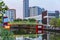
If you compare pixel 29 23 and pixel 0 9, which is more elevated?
pixel 0 9

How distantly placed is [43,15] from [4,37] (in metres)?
26.8

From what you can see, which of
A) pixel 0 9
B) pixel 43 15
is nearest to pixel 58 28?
pixel 43 15

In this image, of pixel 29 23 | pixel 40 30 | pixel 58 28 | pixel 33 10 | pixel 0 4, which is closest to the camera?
pixel 0 4

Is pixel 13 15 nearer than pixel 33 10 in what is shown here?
Yes

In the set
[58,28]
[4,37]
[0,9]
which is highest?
[0,9]

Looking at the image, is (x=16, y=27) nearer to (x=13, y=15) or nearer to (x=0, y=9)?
(x=13, y=15)

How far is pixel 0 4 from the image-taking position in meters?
3.75

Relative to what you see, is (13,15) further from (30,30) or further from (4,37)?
(4,37)

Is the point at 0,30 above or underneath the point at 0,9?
underneath

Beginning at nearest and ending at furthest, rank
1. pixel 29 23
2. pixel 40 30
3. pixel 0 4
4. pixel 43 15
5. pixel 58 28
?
pixel 0 4 → pixel 40 30 → pixel 29 23 → pixel 58 28 → pixel 43 15

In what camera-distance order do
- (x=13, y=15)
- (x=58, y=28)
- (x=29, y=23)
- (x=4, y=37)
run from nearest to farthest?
(x=4, y=37) → (x=13, y=15) → (x=29, y=23) → (x=58, y=28)

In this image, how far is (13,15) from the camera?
15.8 meters

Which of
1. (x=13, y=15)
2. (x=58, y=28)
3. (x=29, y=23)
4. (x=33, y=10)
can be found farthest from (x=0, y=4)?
(x=33, y=10)

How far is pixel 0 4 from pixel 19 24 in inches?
520
